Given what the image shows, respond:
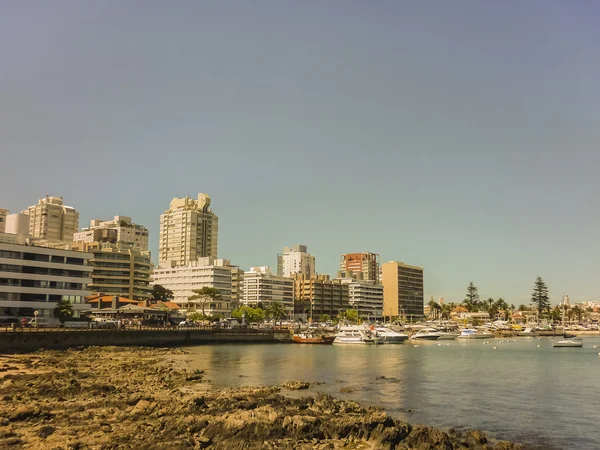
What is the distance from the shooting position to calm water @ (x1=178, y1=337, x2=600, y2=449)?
1446 inches

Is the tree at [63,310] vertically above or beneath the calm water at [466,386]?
above

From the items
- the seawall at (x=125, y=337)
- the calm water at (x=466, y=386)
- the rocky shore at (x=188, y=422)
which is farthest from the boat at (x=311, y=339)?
the rocky shore at (x=188, y=422)

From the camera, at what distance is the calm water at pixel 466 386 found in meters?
36.7

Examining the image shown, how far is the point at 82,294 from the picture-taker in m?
115

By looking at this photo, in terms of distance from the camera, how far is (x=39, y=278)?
345ft

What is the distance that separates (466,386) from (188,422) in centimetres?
3497

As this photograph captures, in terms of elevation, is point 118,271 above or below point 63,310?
above

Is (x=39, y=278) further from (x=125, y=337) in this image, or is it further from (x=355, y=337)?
(x=355, y=337)

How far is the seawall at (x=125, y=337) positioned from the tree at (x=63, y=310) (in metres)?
15.2

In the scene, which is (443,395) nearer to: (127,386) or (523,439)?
(523,439)

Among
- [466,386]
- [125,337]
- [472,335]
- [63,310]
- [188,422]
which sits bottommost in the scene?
[472,335]

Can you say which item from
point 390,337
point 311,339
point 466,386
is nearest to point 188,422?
point 466,386

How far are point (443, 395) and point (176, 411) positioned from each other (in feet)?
85.8

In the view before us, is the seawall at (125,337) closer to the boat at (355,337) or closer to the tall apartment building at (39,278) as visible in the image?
the boat at (355,337)
